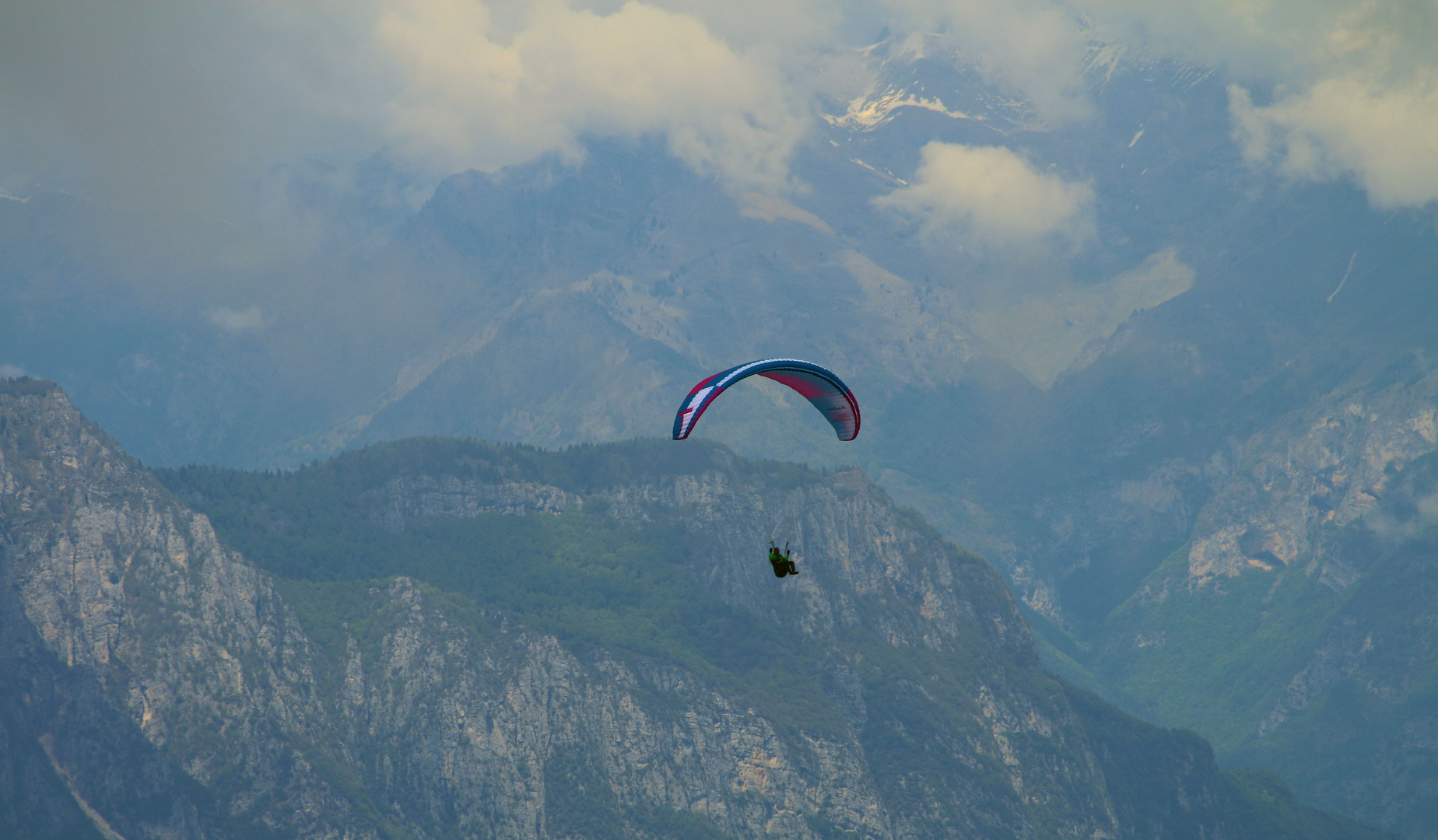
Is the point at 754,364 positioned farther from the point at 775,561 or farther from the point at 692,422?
the point at 775,561

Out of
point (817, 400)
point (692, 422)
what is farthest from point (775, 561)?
point (817, 400)

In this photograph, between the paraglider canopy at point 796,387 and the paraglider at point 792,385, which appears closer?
the paraglider at point 792,385

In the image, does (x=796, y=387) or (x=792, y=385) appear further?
(x=796, y=387)

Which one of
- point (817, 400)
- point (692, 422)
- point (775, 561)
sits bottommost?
point (775, 561)

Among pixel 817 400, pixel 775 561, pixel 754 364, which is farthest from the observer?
pixel 817 400

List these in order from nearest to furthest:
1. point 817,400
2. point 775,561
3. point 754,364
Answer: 1. point 775,561
2. point 754,364
3. point 817,400

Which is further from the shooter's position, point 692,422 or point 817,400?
point 817,400

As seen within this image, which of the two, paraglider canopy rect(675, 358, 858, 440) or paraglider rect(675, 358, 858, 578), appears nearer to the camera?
paraglider rect(675, 358, 858, 578)

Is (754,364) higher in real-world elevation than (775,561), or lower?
higher
